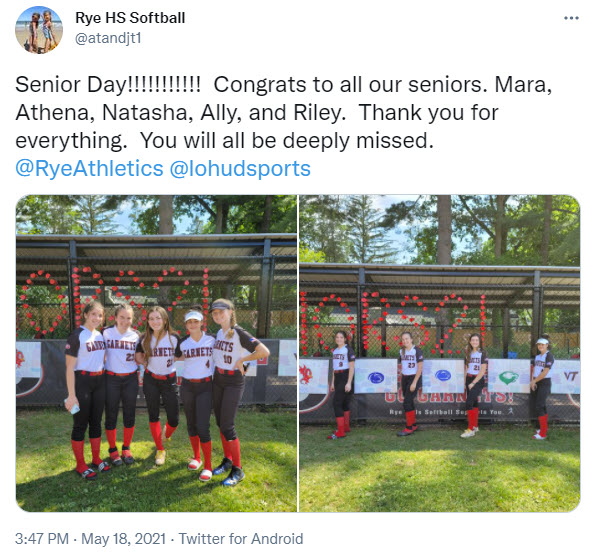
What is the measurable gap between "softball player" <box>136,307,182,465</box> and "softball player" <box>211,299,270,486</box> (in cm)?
34

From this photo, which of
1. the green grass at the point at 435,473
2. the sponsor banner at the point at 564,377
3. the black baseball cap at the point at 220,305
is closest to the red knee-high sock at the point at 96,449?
the black baseball cap at the point at 220,305

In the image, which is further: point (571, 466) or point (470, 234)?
point (470, 234)

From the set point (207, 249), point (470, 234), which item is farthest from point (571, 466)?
point (470, 234)

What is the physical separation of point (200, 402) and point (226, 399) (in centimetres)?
19

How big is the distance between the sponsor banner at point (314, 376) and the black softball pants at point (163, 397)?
1.48m

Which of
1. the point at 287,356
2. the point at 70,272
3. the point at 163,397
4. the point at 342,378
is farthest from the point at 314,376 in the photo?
the point at 70,272

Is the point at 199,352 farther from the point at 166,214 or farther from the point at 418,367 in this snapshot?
the point at 418,367

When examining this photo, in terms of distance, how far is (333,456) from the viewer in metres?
3.73

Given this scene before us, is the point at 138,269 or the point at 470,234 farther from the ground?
the point at 470,234

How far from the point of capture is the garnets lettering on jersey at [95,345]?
10.1 ft

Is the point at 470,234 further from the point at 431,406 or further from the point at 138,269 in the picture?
the point at 138,269

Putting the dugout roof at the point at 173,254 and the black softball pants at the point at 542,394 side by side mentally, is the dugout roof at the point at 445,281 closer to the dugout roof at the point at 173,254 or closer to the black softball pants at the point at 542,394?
the dugout roof at the point at 173,254
